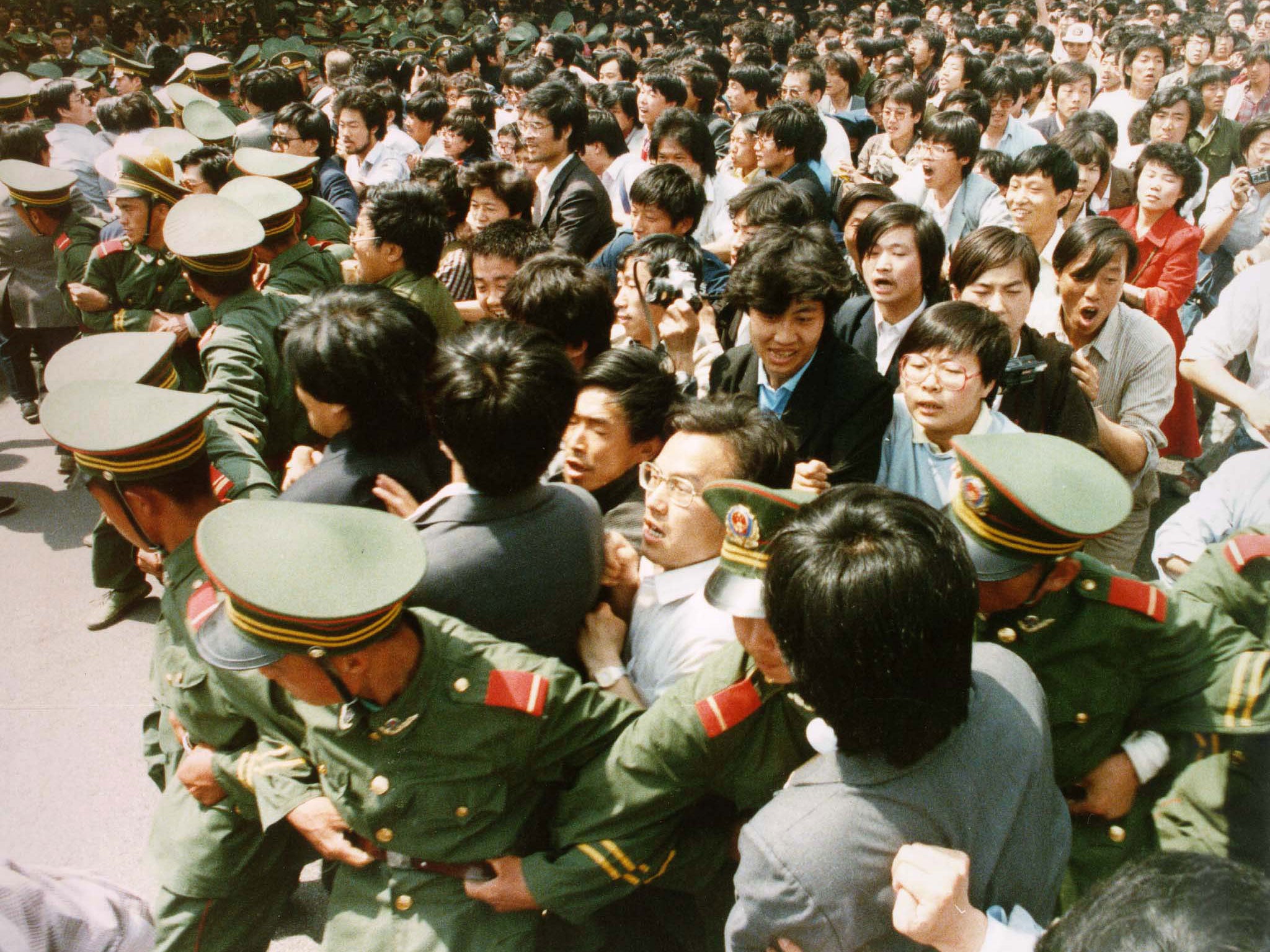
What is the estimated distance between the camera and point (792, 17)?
14.1 m

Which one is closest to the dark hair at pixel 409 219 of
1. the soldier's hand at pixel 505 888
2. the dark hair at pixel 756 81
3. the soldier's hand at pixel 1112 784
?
the soldier's hand at pixel 505 888

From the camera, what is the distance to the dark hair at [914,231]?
9.42ft

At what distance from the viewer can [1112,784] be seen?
5.37 feet

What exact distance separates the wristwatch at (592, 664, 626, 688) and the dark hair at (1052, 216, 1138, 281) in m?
1.96

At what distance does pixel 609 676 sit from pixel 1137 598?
99 cm

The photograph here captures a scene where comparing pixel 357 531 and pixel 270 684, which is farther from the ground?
pixel 357 531

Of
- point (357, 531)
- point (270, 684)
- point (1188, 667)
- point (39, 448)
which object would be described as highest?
point (357, 531)

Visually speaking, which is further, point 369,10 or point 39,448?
point 369,10

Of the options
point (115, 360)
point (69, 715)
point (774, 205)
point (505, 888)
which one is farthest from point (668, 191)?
point (69, 715)

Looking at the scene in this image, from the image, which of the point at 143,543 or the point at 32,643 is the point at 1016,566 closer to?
the point at 143,543

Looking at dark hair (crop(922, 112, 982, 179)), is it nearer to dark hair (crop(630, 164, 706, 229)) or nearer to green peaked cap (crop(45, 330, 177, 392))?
dark hair (crop(630, 164, 706, 229))

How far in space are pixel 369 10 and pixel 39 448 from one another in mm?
11054

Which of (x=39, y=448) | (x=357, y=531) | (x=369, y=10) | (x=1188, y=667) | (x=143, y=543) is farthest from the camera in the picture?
(x=369, y=10)

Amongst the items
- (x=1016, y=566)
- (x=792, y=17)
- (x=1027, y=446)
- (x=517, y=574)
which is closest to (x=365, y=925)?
(x=517, y=574)
